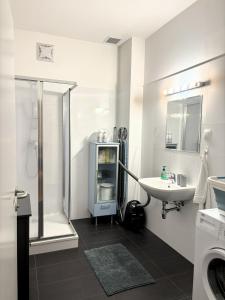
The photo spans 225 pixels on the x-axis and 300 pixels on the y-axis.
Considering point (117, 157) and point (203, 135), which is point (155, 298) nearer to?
point (203, 135)

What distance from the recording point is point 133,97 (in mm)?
3152

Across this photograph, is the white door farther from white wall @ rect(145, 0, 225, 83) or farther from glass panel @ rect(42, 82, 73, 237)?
glass panel @ rect(42, 82, 73, 237)

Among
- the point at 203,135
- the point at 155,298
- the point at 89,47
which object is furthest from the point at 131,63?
the point at 155,298

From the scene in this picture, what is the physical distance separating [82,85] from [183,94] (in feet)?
5.05

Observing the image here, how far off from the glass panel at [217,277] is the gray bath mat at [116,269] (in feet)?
2.24

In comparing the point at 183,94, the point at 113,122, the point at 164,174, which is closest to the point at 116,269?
the point at 164,174

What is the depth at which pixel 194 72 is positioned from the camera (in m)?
2.26

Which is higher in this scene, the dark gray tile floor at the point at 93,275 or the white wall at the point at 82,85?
the white wall at the point at 82,85

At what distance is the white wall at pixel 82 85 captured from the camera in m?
3.12

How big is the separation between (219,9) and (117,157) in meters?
2.04

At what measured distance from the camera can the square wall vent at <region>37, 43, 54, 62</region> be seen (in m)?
3.03

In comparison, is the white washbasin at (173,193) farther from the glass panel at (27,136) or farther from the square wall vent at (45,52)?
the square wall vent at (45,52)

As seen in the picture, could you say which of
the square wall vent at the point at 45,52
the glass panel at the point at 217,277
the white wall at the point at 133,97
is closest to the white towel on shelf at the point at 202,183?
the glass panel at the point at 217,277

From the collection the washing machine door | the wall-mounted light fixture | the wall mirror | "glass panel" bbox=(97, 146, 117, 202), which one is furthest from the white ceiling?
the washing machine door
